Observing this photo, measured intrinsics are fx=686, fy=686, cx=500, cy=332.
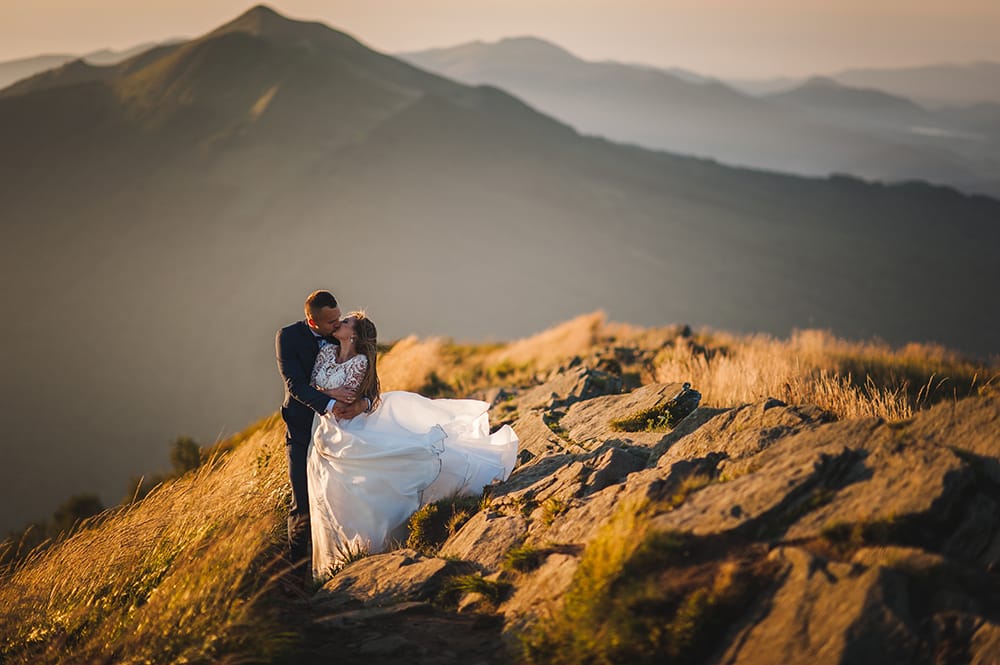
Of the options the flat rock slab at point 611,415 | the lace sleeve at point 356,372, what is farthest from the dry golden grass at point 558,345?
the lace sleeve at point 356,372

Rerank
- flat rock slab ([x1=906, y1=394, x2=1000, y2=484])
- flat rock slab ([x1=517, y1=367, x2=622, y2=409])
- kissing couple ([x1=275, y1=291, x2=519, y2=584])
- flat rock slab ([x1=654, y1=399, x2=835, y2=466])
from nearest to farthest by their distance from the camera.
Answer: flat rock slab ([x1=906, y1=394, x2=1000, y2=484]) → flat rock slab ([x1=654, y1=399, x2=835, y2=466]) → kissing couple ([x1=275, y1=291, x2=519, y2=584]) → flat rock slab ([x1=517, y1=367, x2=622, y2=409])

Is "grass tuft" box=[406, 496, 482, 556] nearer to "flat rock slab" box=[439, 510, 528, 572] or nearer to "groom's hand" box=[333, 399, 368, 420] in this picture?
"flat rock slab" box=[439, 510, 528, 572]

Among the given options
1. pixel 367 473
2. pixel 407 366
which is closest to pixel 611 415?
pixel 367 473

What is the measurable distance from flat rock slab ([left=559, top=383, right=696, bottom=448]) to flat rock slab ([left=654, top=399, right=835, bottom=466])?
758mm

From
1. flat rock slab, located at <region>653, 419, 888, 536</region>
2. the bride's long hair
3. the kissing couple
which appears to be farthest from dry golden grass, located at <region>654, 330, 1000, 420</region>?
the bride's long hair

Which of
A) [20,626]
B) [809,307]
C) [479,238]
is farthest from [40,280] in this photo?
[20,626]

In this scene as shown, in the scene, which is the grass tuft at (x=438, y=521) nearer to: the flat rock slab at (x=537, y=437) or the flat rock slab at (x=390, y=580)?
the flat rock slab at (x=390, y=580)

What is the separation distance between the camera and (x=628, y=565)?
4.28 meters

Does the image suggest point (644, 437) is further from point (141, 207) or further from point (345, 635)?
point (141, 207)

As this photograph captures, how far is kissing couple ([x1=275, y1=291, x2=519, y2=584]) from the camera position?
698 cm

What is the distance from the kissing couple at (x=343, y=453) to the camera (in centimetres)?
698

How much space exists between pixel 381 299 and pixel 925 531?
151 metres

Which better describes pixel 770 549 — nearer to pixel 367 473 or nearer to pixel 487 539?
pixel 487 539

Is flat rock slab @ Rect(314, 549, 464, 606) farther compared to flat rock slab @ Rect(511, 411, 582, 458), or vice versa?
flat rock slab @ Rect(511, 411, 582, 458)
